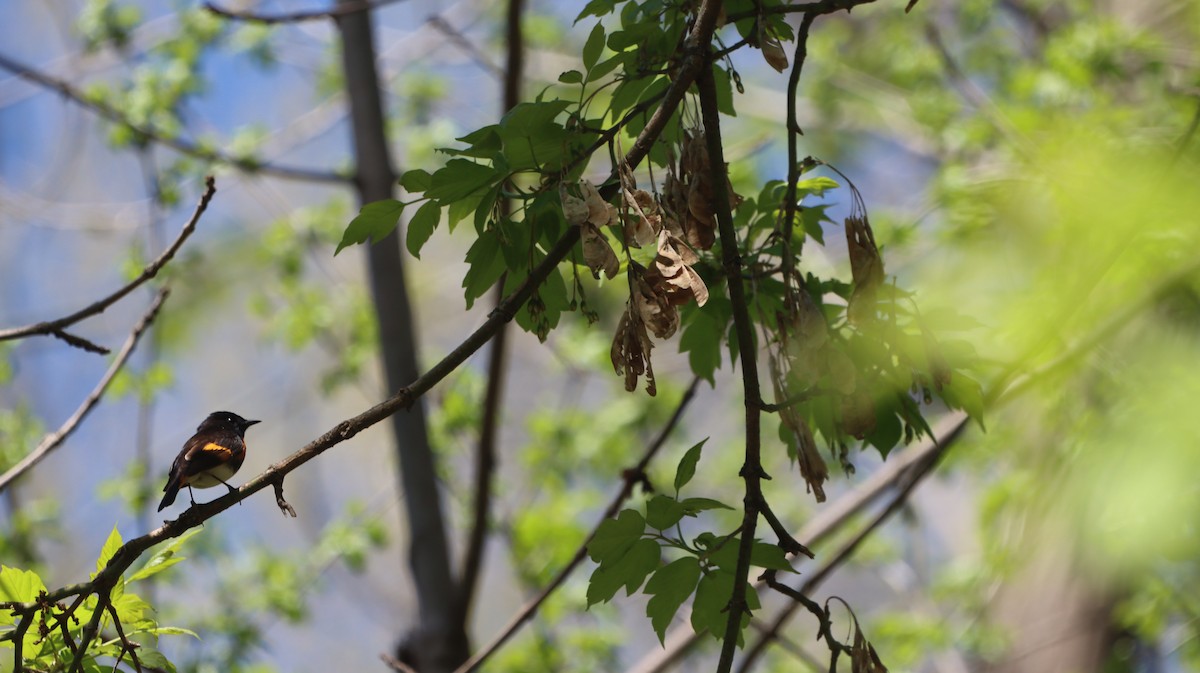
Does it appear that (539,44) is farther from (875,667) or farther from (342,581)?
(875,667)

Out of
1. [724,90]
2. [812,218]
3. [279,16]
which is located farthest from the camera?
[279,16]

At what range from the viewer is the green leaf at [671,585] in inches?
66.4

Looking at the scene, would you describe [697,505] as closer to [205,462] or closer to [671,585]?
[671,585]

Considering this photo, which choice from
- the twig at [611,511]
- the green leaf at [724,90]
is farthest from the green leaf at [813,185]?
the twig at [611,511]

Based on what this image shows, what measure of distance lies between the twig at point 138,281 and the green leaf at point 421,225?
1.99ft

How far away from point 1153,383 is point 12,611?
2.82m

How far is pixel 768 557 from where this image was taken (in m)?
1.65

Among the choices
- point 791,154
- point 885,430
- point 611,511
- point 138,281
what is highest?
point 138,281

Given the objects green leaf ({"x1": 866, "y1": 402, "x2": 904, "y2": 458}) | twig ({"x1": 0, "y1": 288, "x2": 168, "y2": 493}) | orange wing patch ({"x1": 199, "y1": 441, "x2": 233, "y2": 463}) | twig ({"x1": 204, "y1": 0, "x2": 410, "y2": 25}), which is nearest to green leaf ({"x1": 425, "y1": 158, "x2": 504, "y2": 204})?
orange wing patch ({"x1": 199, "y1": 441, "x2": 233, "y2": 463})

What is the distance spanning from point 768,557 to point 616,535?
0.24 metres

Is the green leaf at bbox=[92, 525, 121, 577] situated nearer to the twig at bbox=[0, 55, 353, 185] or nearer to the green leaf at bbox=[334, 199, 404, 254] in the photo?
the green leaf at bbox=[334, 199, 404, 254]

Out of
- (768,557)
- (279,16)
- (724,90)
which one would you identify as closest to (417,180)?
(724,90)

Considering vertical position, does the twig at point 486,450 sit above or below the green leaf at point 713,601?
above

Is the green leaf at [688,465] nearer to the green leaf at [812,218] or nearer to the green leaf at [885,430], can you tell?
the green leaf at [885,430]
